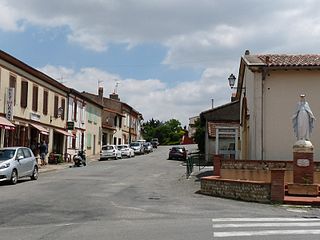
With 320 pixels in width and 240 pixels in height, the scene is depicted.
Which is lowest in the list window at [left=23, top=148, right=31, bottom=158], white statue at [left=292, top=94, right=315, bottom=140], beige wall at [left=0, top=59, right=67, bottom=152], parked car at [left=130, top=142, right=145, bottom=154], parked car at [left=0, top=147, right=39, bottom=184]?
parked car at [left=0, top=147, right=39, bottom=184]

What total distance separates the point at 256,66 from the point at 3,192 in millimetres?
12327

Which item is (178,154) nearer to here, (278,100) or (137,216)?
(278,100)

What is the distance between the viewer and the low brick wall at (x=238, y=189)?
1783 centimetres

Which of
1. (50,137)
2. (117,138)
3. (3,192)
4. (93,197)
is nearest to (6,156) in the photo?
(3,192)

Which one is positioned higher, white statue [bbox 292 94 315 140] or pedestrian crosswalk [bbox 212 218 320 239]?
white statue [bbox 292 94 315 140]

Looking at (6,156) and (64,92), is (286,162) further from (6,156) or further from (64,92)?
(64,92)

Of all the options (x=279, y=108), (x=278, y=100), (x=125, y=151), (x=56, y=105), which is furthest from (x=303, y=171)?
(x=125, y=151)

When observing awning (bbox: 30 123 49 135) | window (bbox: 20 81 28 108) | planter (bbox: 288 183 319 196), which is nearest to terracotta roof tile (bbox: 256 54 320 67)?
planter (bbox: 288 183 319 196)

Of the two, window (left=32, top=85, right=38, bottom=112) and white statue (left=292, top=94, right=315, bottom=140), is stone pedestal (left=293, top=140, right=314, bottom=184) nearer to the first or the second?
white statue (left=292, top=94, right=315, bottom=140)

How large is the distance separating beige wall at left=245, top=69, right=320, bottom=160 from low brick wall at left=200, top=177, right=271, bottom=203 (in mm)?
4895

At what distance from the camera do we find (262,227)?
1159cm

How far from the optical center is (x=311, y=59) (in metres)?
25.5

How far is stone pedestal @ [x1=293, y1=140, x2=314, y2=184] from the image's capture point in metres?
18.8

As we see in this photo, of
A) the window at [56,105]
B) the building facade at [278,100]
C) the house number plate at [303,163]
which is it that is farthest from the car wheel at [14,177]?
the window at [56,105]
